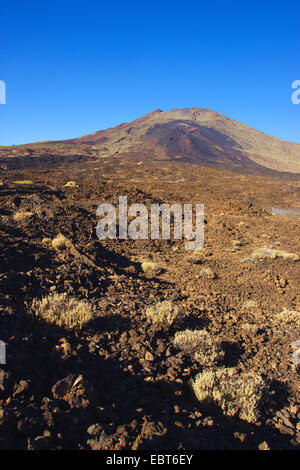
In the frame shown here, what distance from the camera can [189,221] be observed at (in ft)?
40.9

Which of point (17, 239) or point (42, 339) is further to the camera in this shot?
point (17, 239)

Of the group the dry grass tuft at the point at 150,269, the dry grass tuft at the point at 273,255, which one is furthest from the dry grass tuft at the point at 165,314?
the dry grass tuft at the point at 273,255

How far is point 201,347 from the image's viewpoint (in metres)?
3.50

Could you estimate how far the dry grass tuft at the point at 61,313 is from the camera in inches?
135

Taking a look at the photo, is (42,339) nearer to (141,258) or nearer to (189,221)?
(141,258)

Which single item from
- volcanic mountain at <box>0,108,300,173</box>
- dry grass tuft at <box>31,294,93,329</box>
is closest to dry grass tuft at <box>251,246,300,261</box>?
dry grass tuft at <box>31,294,93,329</box>

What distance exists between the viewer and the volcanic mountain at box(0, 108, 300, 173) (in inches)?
1917

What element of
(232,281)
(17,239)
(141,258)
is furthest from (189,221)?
(17,239)

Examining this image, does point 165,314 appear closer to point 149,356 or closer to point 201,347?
point 201,347

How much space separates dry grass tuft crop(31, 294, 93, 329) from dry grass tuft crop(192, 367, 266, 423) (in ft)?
5.51

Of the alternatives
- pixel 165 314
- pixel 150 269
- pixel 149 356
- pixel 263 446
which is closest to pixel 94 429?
pixel 149 356
